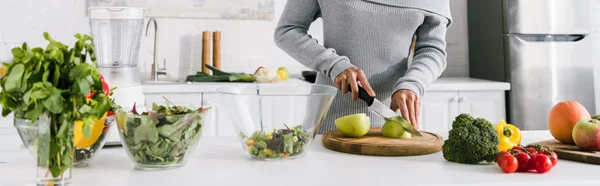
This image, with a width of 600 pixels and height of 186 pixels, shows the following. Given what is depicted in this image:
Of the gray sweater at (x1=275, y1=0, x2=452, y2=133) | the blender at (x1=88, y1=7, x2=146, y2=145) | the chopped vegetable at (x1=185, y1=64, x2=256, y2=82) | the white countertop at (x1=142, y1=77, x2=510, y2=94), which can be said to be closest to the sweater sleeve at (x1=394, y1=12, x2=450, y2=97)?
the gray sweater at (x1=275, y1=0, x2=452, y2=133)

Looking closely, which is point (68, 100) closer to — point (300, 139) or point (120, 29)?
point (300, 139)

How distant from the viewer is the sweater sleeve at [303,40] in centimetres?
191

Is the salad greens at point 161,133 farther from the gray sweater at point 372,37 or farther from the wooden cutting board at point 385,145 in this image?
the gray sweater at point 372,37

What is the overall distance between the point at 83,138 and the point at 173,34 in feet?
8.64

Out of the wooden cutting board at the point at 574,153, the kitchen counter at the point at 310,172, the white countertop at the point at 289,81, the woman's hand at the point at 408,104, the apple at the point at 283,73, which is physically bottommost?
the kitchen counter at the point at 310,172

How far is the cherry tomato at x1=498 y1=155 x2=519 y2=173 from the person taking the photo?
117 centimetres

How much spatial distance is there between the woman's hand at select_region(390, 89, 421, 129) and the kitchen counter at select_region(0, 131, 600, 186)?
1.15ft

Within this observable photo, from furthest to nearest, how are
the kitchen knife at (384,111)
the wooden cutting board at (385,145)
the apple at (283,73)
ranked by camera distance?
1. the apple at (283,73)
2. the kitchen knife at (384,111)
3. the wooden cutting board at (385,145)

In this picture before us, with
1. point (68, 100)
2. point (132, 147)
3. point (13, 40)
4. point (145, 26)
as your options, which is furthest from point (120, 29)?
point (13, 40)

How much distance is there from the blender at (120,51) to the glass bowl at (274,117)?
0.23m

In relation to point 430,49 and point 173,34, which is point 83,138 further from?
point 173,34

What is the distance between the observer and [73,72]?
970mm

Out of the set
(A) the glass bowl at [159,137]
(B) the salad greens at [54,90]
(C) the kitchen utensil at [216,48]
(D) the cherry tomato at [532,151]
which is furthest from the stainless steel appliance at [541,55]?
(B) the salad greens at [54,90]

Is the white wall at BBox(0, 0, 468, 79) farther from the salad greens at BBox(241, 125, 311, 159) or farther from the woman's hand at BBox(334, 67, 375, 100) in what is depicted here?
the salad greens at BBox(241, 125, 311, 159)
